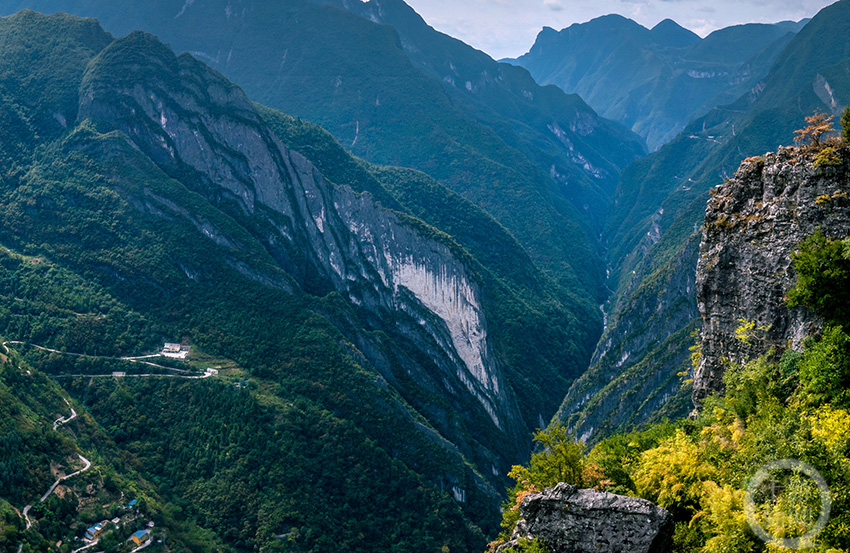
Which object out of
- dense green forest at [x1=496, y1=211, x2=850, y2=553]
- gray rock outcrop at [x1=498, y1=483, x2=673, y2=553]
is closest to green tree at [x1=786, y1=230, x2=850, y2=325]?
dense green forest at [x1=496, y1=211, x2=850, y2=553]

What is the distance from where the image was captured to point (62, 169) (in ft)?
436

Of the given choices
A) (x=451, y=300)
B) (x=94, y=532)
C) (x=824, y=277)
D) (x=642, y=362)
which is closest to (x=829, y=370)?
(x=824, y=277)

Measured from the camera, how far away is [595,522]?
86.5 feet

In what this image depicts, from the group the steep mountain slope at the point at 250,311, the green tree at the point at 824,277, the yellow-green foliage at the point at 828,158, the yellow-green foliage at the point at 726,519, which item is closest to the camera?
the yellow-green foliage at the point at 726,519

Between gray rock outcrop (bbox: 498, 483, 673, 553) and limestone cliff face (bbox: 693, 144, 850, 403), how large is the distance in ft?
39.7

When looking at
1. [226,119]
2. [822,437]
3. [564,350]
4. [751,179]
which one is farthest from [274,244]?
[822,437]

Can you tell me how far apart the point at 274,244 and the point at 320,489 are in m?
68.1

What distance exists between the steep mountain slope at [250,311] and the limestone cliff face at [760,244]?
70769mm

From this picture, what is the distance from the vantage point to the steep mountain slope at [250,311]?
97.8 meters

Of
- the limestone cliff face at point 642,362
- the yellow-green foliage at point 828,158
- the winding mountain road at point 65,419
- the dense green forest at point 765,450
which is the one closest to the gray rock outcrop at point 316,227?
the limestone cliff face at point 642,362

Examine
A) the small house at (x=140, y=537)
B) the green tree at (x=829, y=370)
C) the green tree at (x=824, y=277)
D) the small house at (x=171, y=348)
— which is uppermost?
the green tree at (x=824, y=277)

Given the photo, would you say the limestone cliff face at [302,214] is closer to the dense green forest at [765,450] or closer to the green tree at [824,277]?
the dense green forest at [765,450]

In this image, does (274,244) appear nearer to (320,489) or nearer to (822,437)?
(320,489)

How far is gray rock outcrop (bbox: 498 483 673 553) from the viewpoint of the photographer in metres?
25.6
